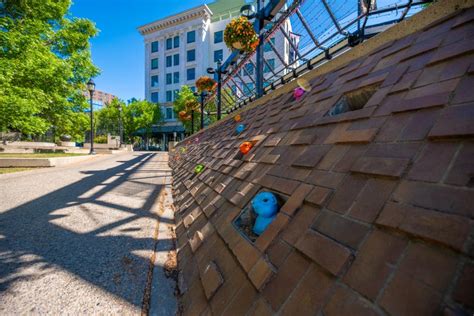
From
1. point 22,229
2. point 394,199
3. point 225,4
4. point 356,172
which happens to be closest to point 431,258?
point 394,199

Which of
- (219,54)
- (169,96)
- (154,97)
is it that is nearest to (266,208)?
(219,54)

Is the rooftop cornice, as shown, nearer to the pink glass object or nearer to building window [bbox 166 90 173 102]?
building window [bbox 166 90 173 102]

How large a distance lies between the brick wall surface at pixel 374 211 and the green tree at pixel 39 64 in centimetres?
981

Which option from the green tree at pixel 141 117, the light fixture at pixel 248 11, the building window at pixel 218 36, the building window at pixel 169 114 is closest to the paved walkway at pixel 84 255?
the light fixture at pixel 248 11

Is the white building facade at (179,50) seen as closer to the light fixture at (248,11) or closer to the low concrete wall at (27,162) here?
the low concrete wall at (27,162)

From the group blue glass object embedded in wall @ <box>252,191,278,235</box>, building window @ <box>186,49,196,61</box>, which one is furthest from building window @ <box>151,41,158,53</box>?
blue glass object embedded in wall @ <box>252,191,278,235</box>

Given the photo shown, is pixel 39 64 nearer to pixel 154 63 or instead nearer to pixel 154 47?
pixel 154 63

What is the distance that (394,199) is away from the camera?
840 millimetres

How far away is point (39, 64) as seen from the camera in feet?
28.8

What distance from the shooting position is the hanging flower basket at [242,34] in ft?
20.1

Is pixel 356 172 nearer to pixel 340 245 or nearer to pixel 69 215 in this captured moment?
pixel 340 245

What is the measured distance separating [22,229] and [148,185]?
316 centimetres

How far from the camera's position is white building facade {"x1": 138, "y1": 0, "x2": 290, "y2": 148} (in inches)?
1438

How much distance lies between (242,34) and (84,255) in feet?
20.5
